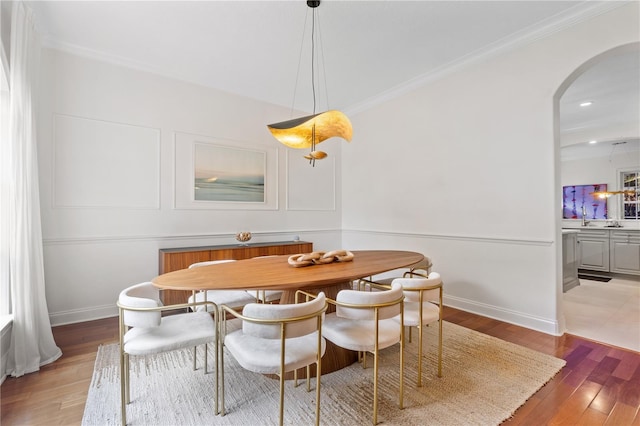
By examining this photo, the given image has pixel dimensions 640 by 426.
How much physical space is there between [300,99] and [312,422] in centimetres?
414

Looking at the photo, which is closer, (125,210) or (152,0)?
(152,0)

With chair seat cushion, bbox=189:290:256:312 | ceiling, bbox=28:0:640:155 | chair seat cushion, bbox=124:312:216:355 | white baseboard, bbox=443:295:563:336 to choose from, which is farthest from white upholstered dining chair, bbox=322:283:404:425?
ceiling, bbox=28:0:640:155

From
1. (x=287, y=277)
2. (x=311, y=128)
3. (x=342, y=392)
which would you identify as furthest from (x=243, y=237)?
(x=342, y=392)

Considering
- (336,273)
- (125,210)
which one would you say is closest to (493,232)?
(336,273)

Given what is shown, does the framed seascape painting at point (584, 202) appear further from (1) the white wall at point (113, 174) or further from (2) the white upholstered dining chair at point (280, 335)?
(2) the white upholstered dining chair at point (280, 335)

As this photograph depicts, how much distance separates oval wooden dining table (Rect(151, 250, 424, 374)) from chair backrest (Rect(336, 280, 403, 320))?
214mm

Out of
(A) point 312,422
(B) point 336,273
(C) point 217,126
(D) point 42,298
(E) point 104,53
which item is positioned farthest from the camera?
(C) point 217,126

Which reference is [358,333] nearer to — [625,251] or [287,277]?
[287,277]

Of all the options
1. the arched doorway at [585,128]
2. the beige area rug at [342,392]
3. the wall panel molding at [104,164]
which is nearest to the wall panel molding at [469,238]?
the arched doorway at [585,128]

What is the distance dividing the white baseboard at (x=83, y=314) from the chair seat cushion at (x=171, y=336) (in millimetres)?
1943

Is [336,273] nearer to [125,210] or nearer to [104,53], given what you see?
[125,210]

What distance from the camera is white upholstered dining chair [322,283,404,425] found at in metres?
1.57

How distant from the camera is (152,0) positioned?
2.40 metres

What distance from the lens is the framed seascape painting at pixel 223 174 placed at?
3.73 meters
